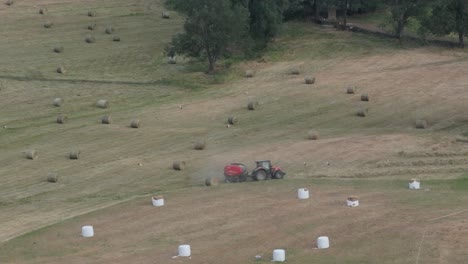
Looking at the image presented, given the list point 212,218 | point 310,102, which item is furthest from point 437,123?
point 212,218

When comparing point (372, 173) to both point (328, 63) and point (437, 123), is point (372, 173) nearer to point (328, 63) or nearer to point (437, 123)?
point (437, 123)

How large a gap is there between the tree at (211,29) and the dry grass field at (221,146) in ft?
6.32

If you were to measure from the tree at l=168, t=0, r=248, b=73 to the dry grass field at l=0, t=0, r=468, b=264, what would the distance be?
1.93 m

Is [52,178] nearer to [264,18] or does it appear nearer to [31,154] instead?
[31,154]

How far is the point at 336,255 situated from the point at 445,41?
55933mm

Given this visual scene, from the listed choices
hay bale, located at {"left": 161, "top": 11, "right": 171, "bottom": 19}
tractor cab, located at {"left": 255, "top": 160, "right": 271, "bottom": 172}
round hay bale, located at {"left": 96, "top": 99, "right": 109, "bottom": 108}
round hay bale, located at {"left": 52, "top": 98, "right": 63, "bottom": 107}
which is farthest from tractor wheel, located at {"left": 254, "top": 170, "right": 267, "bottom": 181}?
hay bale, located at {"left": 161, "top": 11, "right": 171, "bottom": 19}

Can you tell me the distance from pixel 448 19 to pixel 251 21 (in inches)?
637

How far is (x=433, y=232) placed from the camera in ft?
167

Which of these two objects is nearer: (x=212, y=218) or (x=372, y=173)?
(x=212, y=218)

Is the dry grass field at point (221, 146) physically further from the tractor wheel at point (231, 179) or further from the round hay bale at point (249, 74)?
the tractor wheel at point (231, 179)

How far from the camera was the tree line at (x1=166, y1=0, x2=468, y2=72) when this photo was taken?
9350cm

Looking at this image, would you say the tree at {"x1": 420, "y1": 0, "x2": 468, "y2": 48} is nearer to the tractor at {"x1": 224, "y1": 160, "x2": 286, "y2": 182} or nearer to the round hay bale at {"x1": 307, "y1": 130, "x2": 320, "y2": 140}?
the round hay bale at {"x1": 307, "y1": 130, "x2": 320, "y2": 140}

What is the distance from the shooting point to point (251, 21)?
329 ft

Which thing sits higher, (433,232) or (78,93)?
(433,232)
